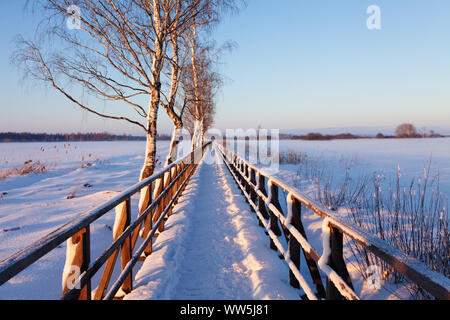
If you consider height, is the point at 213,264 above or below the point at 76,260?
below

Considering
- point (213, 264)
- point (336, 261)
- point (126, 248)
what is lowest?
point (213, 264)

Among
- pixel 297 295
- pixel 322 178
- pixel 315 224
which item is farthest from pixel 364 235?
pixel 322 178

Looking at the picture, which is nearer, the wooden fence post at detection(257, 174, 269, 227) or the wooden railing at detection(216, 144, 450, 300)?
the wooden railing at detection(216, 144, 450, 300)

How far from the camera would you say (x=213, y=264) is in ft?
12.3

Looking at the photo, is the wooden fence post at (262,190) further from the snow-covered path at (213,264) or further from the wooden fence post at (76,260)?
the wooden fence post at (76,260)

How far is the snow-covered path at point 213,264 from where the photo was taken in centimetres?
296

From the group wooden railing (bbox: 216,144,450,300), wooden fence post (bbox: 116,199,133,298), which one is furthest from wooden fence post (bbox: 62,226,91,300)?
wooden railing (bbox: 216,144,450,300)

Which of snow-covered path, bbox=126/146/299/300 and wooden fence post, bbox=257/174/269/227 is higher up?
wooden fence post, bbox=257/174/269/227

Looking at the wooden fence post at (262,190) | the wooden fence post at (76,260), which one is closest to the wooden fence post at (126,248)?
the wooden fence post at (76,260)

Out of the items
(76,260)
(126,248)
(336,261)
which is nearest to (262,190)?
(126,248)

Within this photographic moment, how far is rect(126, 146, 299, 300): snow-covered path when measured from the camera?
2959 millimetres

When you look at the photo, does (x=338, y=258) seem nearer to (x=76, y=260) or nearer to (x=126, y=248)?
(x=76, y=260)

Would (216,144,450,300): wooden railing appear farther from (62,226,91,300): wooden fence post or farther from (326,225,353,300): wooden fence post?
(62,226,91,300): wooden fence post
